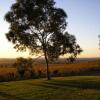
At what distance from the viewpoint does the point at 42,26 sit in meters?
46.7

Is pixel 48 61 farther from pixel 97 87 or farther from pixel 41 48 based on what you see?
pixel 97 87

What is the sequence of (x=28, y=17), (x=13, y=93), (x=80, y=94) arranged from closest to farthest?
1. (x=80, y=94)
2. (x=13, y=93)
3. (x=28, y=17)


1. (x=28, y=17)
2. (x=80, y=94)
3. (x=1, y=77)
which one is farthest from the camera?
(x=1, y=77)

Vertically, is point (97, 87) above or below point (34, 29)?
below

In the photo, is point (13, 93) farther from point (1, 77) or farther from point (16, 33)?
point (1, 77)

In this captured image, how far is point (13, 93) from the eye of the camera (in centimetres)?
3250

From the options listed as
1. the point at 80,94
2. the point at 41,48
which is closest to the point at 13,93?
the point at 80,94

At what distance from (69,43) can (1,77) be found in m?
16.5

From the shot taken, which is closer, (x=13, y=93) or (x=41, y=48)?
(x=13, y=93)

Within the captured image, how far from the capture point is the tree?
4622cm

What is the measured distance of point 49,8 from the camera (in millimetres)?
46812

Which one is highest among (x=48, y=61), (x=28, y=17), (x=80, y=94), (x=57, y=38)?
(x=28, y=17)

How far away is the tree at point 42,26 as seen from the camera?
4622 centimetres

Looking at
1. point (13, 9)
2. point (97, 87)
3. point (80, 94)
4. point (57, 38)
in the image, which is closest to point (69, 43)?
point (57, 38)
